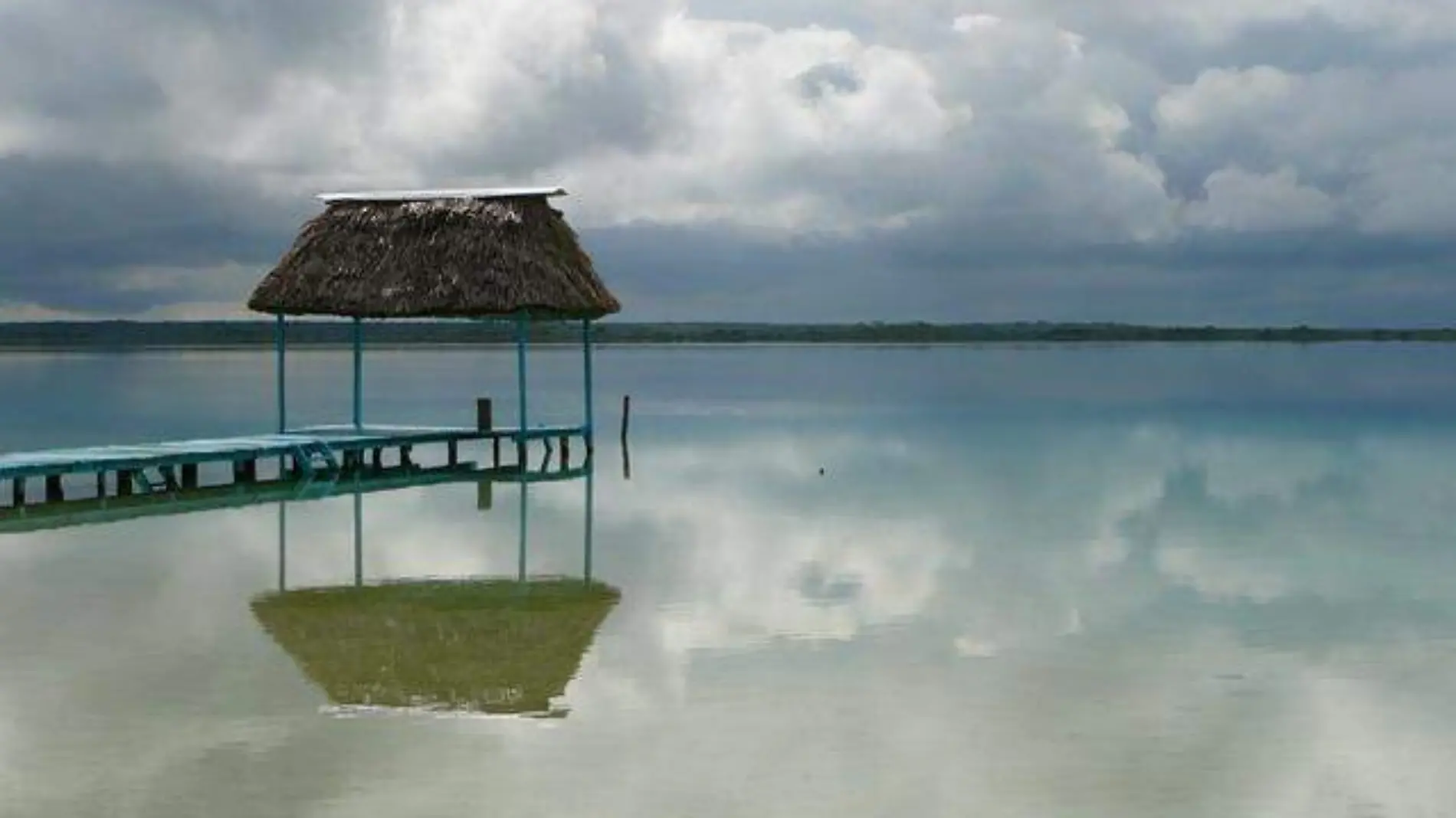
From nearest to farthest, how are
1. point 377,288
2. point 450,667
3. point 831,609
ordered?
point 450,667 < point 831,609 < point 377,288

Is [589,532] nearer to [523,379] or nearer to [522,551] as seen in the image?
[522,551]

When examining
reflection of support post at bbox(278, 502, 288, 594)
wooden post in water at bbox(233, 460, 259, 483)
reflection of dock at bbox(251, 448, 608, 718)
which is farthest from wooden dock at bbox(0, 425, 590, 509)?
reflection of dock at bbox(251, 448, 608, 718)

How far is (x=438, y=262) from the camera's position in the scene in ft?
81.6

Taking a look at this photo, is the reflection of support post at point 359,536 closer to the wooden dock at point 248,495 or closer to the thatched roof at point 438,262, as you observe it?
the wooden dock at point 248,495

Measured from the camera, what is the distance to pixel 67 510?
19297 mm

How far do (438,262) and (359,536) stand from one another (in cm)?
751

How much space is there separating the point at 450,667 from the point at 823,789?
3548 millimetres

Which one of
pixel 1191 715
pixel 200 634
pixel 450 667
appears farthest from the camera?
pixel 200 634

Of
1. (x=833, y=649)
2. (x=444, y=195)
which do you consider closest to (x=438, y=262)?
(x=444, y=195)

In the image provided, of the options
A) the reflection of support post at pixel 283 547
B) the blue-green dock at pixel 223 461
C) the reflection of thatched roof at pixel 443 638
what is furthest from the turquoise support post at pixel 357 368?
the reflection of thatched roof at pixel 443 638

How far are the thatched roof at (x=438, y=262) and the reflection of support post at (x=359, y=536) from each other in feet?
10.2

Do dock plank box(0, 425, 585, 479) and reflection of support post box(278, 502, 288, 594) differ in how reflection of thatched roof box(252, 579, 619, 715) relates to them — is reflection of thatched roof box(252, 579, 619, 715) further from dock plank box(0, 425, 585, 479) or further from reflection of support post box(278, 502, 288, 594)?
dock plank box(0, 425, 585, 479)

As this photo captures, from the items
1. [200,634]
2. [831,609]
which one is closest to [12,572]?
[200,634]

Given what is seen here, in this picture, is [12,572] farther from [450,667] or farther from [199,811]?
[199,811]
